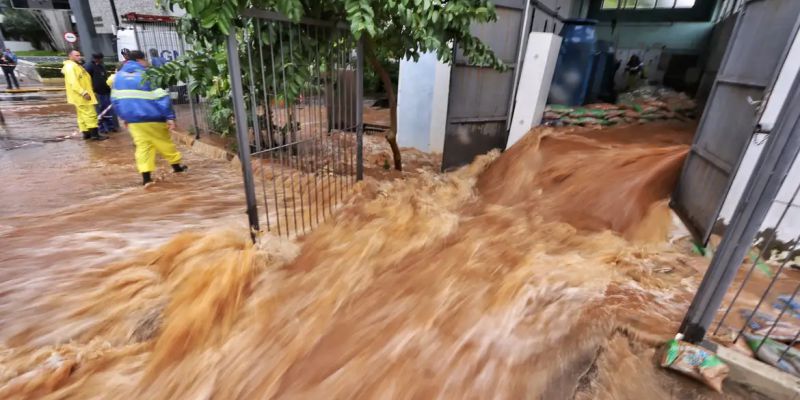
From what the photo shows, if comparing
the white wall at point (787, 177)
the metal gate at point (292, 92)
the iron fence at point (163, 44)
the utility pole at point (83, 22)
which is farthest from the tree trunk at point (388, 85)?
the utility pole at point (83, 22)

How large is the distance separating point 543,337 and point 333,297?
159 centimetres

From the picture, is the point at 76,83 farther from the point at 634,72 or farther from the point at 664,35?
the point at 664,35

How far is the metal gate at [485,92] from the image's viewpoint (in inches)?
206

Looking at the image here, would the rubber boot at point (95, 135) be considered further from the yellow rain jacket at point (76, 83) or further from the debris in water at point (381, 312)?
the debris in water at point (381, 312)

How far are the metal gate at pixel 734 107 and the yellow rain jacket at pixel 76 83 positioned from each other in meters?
9.25

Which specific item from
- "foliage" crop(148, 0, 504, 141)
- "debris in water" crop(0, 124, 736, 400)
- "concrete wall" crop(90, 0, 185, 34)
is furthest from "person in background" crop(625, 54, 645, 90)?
"concrete wall" crop(90, 0, 185, 34)

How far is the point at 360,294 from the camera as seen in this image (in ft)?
10.00

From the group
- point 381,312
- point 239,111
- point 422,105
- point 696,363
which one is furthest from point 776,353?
point 422,105

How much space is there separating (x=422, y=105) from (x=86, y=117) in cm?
625

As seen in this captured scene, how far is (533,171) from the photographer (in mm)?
5016

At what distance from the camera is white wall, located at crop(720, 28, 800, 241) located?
2.51 metres

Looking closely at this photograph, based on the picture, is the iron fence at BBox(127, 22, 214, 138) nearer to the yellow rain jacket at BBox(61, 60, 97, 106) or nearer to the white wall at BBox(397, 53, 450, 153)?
the yellow rain jacket at BBox(61, 60, 97, 106)

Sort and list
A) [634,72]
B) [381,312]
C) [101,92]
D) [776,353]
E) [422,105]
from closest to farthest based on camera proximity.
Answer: [776,353]
[381,312]
[422,105]
[101,92]
[634,72]

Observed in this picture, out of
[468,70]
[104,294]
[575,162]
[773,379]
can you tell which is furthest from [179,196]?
[773,379]
